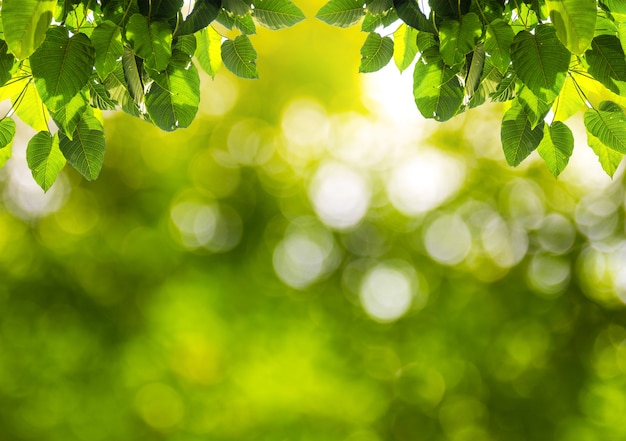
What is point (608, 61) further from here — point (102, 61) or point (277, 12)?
point (102, 61)

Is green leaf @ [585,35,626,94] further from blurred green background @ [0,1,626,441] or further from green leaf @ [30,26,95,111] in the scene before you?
blurred green background @ [0,1,626,441]

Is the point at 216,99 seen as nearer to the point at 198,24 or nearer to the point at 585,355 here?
the point at 585,355

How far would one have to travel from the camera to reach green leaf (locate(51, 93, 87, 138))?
136 centimetres

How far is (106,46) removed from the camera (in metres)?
1.22

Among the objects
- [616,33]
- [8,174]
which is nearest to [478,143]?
[8,174]

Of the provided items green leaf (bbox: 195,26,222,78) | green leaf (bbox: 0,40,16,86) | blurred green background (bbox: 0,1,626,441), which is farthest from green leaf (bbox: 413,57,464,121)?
blurred green background (bbox: 0,1,626,441)

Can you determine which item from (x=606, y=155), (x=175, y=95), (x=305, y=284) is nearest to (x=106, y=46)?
(x=175, y=95)

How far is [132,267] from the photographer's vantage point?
10.1 metres

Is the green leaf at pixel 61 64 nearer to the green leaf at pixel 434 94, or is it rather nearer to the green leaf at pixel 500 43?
the green leaf at pixel 434 94

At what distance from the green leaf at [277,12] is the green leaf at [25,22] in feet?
1.51

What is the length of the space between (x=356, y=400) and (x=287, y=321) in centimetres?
153

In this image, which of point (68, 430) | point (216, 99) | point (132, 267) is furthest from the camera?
point (216, 99)

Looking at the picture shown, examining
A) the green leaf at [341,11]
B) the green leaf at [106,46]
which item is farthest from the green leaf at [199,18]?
the green leaf at [341,11]

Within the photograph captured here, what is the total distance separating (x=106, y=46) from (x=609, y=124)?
101 centimetres
